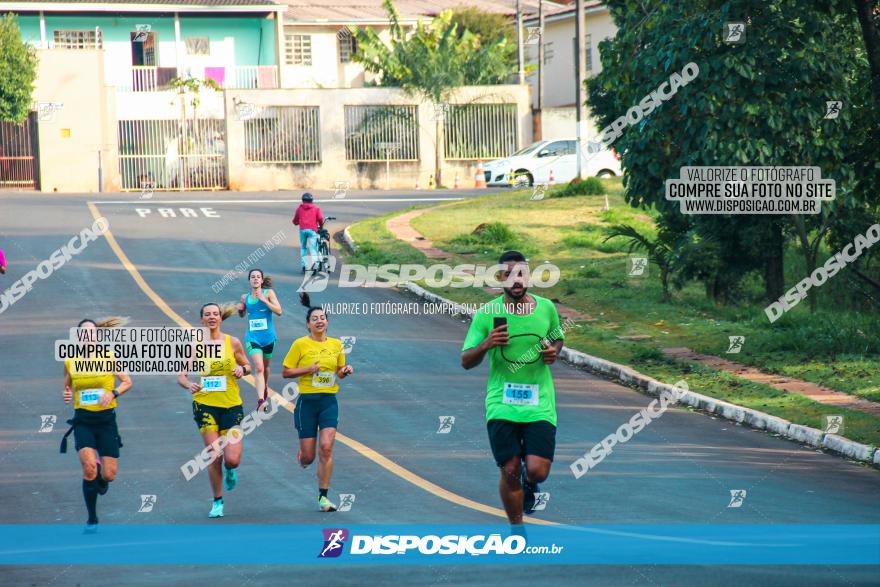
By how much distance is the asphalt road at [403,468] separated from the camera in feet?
30.8

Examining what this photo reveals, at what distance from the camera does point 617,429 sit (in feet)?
50.9

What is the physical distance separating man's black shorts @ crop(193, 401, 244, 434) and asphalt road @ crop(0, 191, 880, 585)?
73cm

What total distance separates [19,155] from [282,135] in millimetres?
10366

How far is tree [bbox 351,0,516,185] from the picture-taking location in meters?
54.7

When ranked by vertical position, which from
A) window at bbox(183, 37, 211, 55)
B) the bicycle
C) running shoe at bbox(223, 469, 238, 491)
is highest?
window at bbox(183, 37, 211, 55)

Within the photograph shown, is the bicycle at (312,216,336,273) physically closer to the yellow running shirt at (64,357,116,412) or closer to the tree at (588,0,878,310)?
the tree at (588,0,878,310)

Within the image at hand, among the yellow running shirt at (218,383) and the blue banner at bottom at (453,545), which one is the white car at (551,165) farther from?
the blue banner at bottom at (453,545)

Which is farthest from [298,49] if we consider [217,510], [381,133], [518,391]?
[518,391]

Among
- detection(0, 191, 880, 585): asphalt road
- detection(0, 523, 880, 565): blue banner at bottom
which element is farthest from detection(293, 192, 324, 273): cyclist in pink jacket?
detection(0, 523, 880, 565): blue banner at bottom

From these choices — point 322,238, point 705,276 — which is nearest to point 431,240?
point 322,238

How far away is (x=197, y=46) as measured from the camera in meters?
61.9

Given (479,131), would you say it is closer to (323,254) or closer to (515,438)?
(323,254)

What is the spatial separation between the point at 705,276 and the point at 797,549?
15888 millimetres

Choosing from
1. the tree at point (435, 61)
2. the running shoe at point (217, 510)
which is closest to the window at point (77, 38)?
the tree at point (435, 61)
